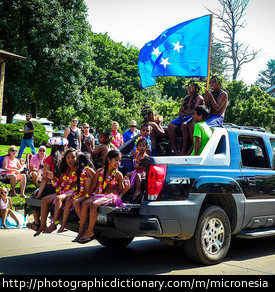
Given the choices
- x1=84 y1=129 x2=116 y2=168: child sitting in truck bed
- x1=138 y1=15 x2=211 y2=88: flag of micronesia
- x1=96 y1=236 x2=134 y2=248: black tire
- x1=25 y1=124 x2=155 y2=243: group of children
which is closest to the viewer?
x1=25 y1=124 x2=155 y2=243: group of children

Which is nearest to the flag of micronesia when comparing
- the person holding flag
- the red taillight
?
the person holding flag

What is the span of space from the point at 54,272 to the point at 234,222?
102 inches

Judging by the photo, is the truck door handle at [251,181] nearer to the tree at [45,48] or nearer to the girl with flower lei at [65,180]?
the girl with flower lei at [65,180]

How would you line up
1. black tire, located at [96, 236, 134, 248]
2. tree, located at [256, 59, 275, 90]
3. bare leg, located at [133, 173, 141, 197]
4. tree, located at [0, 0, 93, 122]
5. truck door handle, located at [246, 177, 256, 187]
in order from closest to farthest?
bare leg, located at [133, 173, 141, 197]
truck door handle, located at [246, 177, 256, 187]
black tire, located at [96, 236, 134, 248]
tree, located at [0, 0, 93, 122]
tree, located at [256, 59, 275, 90]

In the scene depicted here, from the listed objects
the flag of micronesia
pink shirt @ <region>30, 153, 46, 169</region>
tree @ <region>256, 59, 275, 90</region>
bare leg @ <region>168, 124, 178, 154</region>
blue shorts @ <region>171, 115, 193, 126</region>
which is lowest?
pink shirt @ <region>30, 153, 46, 169</region>

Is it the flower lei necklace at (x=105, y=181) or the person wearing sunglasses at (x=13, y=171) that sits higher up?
the flower lei necklace at (x=105, y=181)

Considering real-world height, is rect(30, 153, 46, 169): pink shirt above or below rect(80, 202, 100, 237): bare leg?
above

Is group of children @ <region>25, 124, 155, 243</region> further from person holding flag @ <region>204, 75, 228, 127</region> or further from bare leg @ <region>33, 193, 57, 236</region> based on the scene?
person holding flag @ <region>204, 75, 228, 127</region>

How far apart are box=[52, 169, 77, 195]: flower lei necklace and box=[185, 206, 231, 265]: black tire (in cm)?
183

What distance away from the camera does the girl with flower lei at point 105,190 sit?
5461 mm

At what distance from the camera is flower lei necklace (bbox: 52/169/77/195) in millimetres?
6176

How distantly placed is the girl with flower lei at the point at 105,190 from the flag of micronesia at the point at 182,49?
3700 millimetres

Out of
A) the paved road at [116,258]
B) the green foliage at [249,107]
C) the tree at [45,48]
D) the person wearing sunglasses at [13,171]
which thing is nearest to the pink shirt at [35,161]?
the person wearing sunglasses at [13,171]
